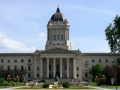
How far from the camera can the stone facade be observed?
150375 mm

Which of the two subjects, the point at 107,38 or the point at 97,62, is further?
the point at 97,62

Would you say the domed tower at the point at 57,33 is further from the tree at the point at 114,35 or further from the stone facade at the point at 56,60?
the tree at the point at 114,35

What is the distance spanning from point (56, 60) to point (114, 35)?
91086mm

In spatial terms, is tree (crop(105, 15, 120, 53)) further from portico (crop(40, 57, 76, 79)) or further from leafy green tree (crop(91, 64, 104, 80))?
portico (crop(40, 57, 76, 79))

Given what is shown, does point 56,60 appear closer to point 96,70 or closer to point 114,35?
point 96,70

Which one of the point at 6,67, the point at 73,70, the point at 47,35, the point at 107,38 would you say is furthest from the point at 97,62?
the point at 107,38

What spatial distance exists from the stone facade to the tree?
84663 mm

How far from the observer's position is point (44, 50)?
155m

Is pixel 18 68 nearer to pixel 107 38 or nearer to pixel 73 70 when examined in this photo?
pixel 73 70

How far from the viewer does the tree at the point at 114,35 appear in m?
59.4

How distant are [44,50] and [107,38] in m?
92.7

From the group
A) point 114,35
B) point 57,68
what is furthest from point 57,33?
point 114,35

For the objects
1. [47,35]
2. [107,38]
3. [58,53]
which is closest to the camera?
[107,38]

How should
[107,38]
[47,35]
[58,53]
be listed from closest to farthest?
1. [107,38]
2. [58,53]
3. [47,35]
